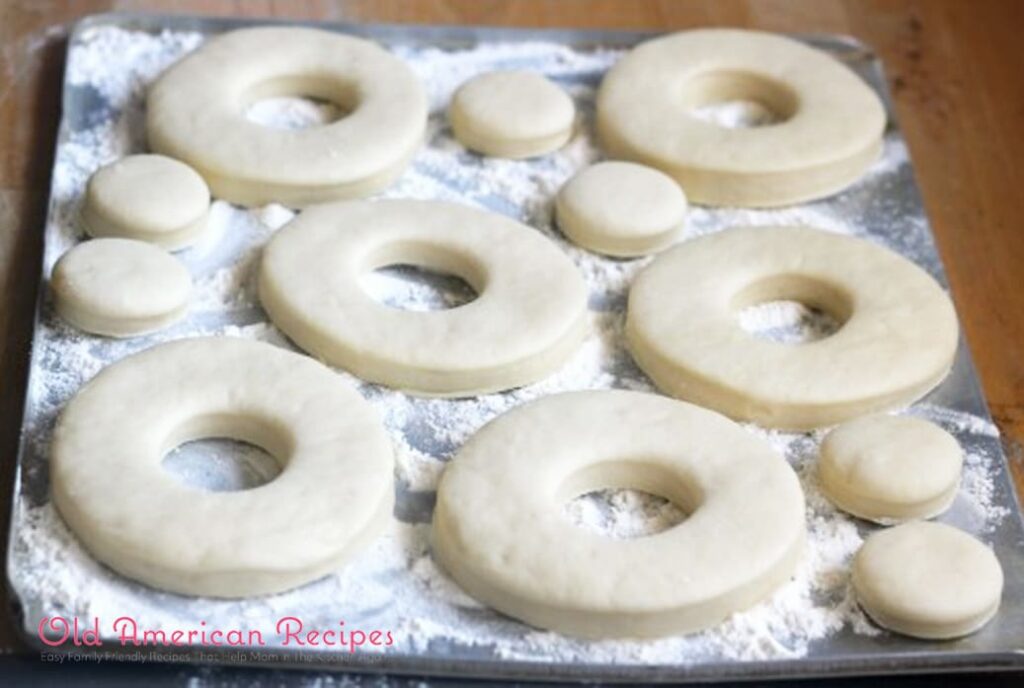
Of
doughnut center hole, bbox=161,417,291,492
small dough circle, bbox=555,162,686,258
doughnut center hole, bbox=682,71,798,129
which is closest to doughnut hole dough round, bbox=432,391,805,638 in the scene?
doughnut center hole, bbox=161,417,291,492

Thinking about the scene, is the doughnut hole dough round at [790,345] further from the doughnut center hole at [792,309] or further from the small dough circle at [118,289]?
the small dough circle at [118,289]

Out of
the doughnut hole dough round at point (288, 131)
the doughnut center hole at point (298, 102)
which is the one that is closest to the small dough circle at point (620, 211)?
A: the doughnut hole dough round at point (288, 131)

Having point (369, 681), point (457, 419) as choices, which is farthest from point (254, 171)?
point (369, 681)

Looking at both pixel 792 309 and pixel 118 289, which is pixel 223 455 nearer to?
pixel 118 289

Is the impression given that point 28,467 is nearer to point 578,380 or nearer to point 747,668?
point 578,380

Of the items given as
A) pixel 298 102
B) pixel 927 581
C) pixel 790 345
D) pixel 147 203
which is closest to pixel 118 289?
pixel 147 203
